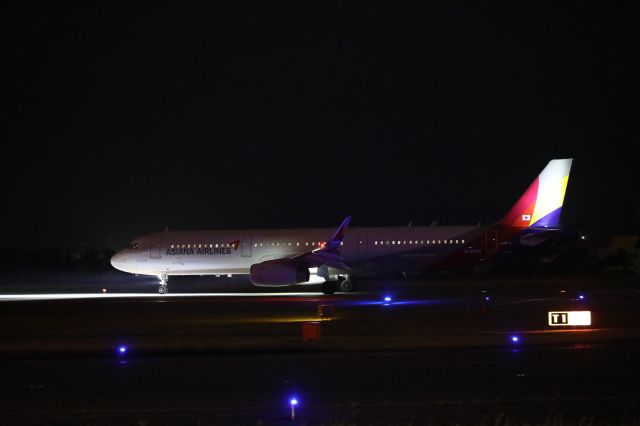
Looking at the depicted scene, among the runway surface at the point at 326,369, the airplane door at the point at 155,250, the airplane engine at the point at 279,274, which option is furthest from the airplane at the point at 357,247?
the runway surface at the point at 326,369

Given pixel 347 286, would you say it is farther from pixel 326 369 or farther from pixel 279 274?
pixel 326 369

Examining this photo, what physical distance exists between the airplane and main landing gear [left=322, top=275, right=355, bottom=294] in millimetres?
47

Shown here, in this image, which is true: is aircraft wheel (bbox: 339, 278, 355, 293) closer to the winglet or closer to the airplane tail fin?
the winglet

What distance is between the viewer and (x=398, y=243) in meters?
44.3

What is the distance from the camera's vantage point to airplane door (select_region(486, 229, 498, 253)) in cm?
4309

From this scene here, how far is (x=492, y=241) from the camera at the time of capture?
43.1 metres

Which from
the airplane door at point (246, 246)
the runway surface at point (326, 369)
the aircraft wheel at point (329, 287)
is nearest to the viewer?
the runway surface at point (326, 369)

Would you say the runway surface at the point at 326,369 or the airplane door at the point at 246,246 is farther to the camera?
the airplane door at the point at 246,246

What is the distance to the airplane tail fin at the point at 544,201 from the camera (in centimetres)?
4278

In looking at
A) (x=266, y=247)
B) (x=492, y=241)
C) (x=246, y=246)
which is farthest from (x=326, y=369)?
(x=246, y=246)

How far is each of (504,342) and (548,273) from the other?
181ft

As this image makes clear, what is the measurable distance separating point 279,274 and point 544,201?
13210 mm

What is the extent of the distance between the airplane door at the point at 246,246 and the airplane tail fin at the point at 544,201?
43.2 feet

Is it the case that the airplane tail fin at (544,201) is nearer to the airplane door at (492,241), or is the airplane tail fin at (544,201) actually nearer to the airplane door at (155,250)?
the airplane door at (492,241)
